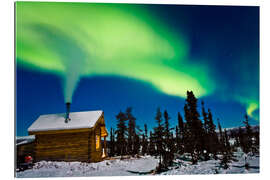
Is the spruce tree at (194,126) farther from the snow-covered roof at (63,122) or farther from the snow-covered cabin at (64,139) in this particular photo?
the snow-covered cabin at (64,139)

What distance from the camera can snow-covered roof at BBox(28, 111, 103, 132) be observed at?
11.3 meters

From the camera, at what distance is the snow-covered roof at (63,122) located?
1132 centimetres

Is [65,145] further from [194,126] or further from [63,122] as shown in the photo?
[194,126]

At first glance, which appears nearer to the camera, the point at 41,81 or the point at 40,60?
the point at 40,60

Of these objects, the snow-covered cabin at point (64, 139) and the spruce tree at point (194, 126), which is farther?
the spruce tree at point (194, 126)

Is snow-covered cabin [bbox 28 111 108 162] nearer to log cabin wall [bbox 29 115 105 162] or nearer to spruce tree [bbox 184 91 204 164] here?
log cabin wall [bbox 29 115 105 162]

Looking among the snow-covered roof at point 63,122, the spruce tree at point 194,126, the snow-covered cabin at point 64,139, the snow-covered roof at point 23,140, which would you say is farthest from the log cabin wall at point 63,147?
the spruce tree at point 194,126

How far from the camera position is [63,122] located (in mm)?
11898

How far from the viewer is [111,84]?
1213 cm
